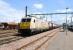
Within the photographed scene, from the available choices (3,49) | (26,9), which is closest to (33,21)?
(3,49)

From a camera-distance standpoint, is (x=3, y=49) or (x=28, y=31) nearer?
(x=3, y=49)

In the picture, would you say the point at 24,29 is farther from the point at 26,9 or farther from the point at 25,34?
the point at 26,9

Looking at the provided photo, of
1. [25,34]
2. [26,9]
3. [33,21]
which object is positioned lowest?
[25,34]

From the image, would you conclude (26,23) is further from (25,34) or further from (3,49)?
(3,49)

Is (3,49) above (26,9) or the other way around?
the other way around

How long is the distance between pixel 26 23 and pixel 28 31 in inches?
58.9

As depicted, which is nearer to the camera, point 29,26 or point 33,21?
point 29,26

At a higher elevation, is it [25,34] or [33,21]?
[33,21]

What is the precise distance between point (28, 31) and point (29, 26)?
810mm

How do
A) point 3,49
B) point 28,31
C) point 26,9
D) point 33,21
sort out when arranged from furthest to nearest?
1. point 26,9
2. point 33,21
3. point 28,31
4. point 3,49

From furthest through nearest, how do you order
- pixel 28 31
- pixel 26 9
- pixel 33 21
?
1. pixel 26 9
2. pixel 33 21
3. pixel 28 31

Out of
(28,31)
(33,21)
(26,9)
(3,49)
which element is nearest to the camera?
(3,49)

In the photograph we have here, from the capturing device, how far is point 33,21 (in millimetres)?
33531

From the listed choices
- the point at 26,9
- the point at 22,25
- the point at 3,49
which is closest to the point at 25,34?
the point at 22,25
